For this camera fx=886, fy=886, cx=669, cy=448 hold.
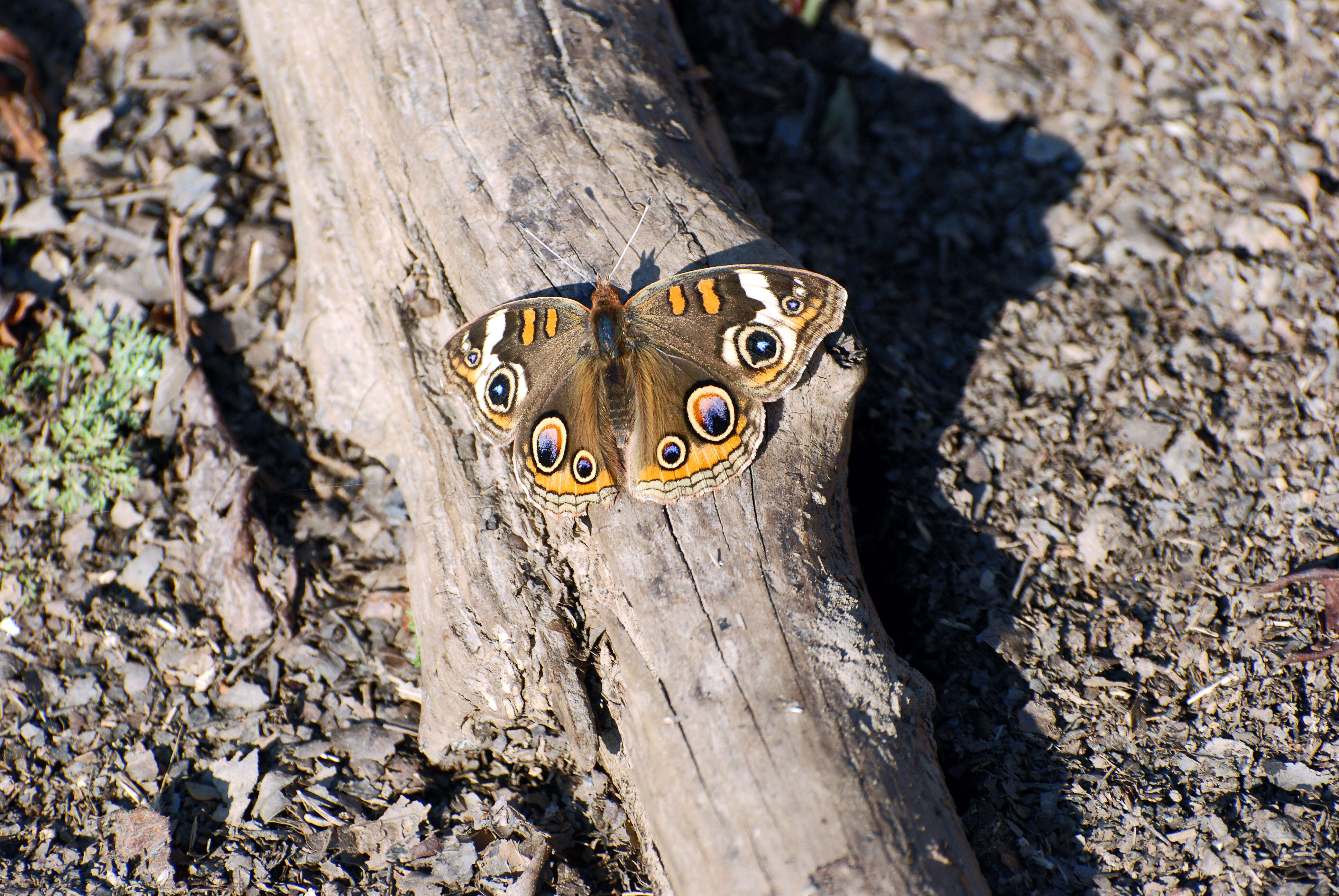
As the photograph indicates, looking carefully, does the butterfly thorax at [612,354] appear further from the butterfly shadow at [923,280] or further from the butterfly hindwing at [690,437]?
the butterfly shadow at [923,280]

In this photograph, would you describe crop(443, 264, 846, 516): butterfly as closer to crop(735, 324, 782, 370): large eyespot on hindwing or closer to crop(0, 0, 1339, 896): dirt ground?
crop(735, 324, 782, 370): large eyespot on hindwing

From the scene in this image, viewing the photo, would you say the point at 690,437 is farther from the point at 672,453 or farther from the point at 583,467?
the point at 583,467

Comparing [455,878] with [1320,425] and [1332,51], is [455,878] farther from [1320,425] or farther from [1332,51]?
[1332,51]

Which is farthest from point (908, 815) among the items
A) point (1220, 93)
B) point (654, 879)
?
point (1220, 93)

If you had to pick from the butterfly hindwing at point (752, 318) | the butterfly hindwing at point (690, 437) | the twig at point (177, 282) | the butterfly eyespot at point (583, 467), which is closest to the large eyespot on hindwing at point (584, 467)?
the butterfly eyespot at point (583, 467)

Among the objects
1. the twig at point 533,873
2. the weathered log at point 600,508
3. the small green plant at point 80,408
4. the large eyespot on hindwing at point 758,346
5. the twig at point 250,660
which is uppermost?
the large eyespot on hindwing at point 758,346

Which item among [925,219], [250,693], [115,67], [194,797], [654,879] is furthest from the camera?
[115,67]
